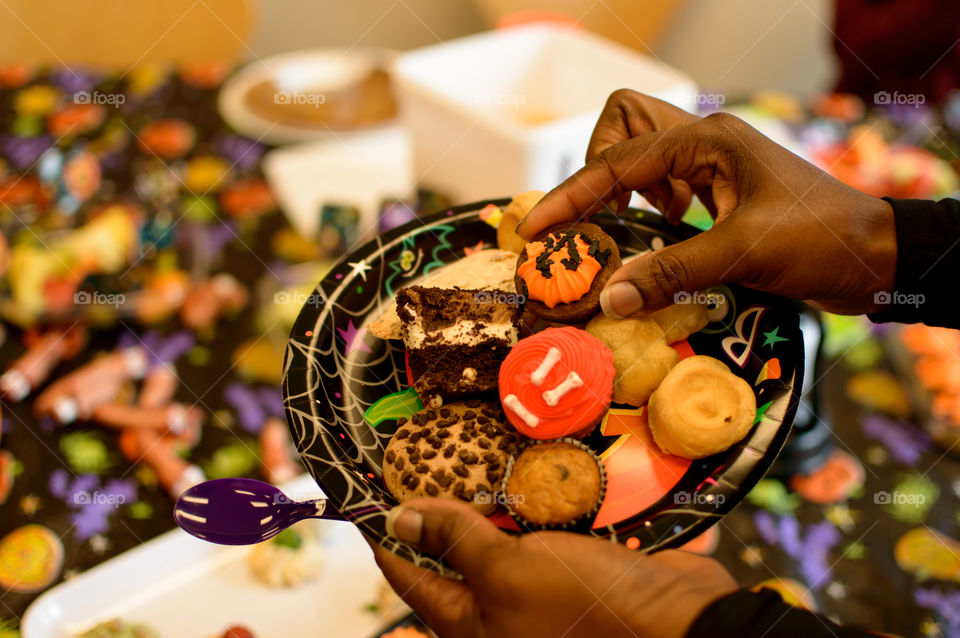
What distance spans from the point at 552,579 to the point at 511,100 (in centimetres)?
236

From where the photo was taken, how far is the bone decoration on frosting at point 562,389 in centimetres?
145

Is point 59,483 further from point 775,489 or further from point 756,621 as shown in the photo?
point 775,489

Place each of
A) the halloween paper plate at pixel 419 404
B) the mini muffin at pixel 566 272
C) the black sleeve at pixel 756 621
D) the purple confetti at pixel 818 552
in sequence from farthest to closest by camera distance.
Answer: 1. the purple confetti at pixel 818 552
2. the mini muffin at pixel 566 272
3. the halloween paper plate at pixel 419 404
4. the black sleeve at pixel 756 621

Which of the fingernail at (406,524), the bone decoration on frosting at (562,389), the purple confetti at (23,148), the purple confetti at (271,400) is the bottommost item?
the purple confetti at (271,400)

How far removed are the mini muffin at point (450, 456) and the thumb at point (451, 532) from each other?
155 mm

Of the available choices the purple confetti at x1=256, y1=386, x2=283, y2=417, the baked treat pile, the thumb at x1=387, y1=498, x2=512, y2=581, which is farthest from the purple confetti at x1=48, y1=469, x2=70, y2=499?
the thumb at x1=387, y1=498, x2=512, y2=581

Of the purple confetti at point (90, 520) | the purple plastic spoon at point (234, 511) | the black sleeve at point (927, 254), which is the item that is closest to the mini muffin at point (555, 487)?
the purple plastic spoon at point (234, 511)

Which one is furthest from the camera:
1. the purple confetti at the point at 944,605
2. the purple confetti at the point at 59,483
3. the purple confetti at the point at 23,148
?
the purple confetti at the point at 23,148

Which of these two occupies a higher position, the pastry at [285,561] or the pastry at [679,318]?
the pastry at [679,318]

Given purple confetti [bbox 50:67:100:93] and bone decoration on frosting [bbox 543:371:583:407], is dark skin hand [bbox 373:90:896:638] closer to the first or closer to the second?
bone decoration on frosting [bbox 543:371:583:407]

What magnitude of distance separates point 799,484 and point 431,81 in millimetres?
2150

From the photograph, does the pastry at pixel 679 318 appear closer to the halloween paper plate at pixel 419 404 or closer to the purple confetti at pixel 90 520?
the halloween paper plate at pixel 419 404

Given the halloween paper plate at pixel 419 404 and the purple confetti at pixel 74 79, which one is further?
the purple confetti at pixel 74 79

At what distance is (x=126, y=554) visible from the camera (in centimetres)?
216
